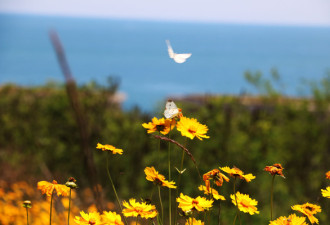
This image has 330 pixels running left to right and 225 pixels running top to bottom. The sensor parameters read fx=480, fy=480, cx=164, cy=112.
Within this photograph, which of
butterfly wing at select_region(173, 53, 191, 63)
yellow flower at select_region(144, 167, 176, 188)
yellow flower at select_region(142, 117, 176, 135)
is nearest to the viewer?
butterfly wing at select_region(173, 53, 191, 63)

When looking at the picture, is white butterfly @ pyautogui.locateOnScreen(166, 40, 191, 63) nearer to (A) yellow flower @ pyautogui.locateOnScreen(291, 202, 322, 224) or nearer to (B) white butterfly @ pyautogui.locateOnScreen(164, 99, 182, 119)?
(B) white butterfly @ pyautogui.locateOnScreen(164, 99, 182, 119)

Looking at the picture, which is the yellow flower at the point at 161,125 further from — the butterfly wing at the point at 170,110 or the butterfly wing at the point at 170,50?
the butterfly wing at the point at 170,50

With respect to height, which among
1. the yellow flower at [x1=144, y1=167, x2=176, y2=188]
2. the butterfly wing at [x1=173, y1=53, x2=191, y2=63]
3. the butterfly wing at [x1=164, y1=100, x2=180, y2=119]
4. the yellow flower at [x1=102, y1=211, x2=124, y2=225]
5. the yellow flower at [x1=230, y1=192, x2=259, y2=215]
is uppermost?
the butterfly wing at [x1=173, y1=53, x2=191, y2=63]

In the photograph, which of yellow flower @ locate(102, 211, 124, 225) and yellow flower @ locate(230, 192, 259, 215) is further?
yellow flower @ locate(230, 192, 259, 215)

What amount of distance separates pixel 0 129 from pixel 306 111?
4.98 metres

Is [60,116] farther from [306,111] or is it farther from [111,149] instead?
[111,149]

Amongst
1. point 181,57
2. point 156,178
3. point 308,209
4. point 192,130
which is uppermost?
point 181,57

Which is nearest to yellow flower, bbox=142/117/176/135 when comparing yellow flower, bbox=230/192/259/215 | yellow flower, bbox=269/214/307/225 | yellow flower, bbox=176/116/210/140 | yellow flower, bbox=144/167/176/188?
yellow flower, bbox=176/116/210/140

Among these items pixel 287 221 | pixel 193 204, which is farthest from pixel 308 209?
pixel 193 204

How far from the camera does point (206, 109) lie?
6.52m

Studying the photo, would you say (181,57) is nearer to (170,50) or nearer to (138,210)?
(170,50)

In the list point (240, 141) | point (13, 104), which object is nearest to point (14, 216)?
point (240, 141)

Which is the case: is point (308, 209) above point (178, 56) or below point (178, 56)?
below

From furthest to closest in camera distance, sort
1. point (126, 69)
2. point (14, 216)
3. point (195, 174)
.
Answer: point (126, 69) < point (195, 174) < point (14, 216)
